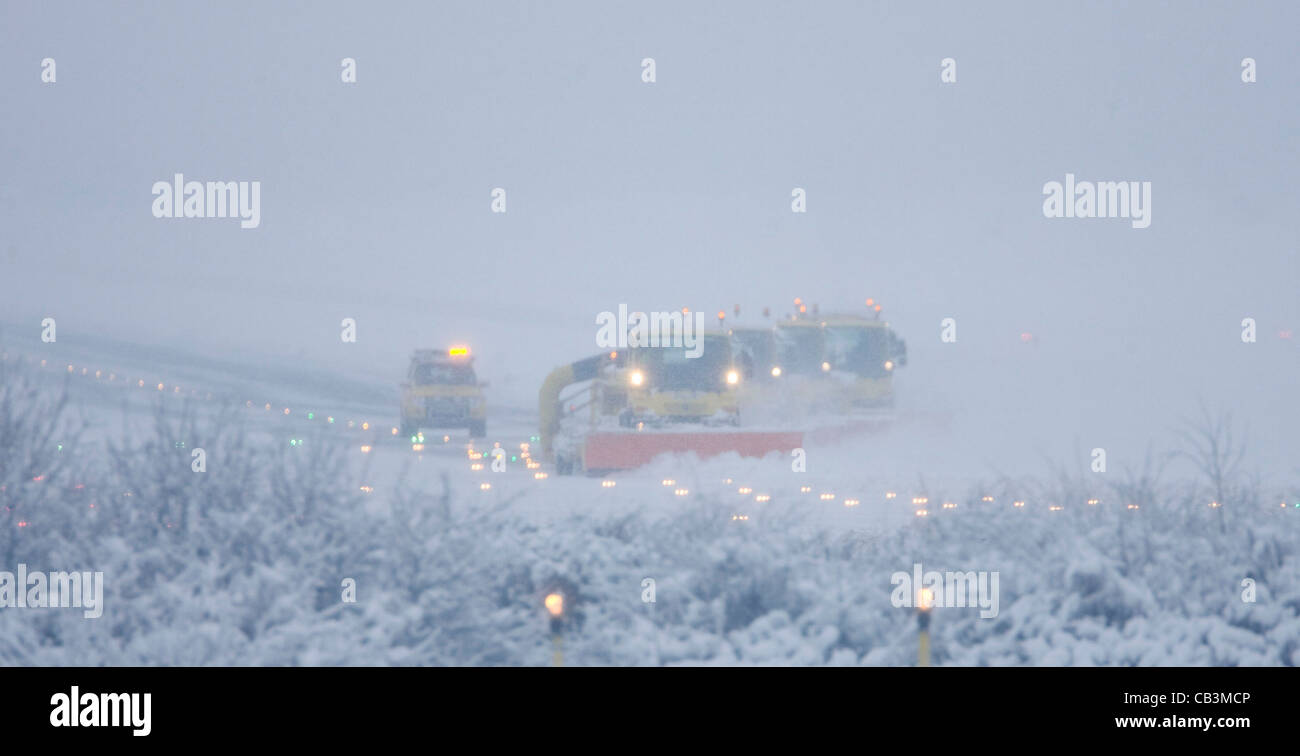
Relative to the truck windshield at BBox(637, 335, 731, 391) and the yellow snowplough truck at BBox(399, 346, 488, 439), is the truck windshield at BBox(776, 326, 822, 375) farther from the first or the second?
the truck windshield at BBox(637, 335, 731, 391)

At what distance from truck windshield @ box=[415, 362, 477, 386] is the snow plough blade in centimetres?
936

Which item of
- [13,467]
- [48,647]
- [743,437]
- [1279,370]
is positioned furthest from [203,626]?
[1279,370]

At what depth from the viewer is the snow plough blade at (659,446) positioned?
60.5 ft

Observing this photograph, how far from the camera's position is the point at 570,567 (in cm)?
903

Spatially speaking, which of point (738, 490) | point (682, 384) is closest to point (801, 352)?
point (682, 384)

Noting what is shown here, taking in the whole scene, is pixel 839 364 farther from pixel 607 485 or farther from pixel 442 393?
pixel 607 485

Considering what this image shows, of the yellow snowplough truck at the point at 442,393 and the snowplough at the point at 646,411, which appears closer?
the snowplough at the point at 646,411

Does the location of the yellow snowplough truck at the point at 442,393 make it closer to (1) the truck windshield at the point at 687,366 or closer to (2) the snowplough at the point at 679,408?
(2) the snowplough at the point at 679,408

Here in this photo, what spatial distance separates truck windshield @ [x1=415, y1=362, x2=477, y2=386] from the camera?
27344 millimetres

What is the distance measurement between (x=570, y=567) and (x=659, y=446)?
956 cm

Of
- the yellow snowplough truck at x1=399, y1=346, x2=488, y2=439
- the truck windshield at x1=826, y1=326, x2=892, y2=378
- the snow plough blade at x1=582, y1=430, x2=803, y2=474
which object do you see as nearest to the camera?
the snow plough blade at x1=582, y1=430, x2=803, y2=474

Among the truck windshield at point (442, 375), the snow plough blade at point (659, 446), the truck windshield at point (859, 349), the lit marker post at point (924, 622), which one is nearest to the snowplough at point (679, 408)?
the snow plough blade at point (659, 446)

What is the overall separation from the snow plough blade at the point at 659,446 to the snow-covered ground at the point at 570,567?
7.28m

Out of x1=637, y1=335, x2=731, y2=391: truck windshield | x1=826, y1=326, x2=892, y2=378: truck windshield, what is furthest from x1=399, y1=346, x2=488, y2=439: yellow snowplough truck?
x1=826, y1=326, x2=892, y2=378: truck windshield
